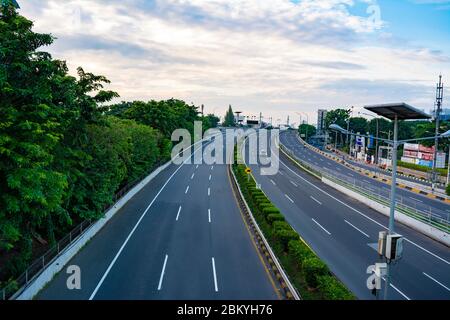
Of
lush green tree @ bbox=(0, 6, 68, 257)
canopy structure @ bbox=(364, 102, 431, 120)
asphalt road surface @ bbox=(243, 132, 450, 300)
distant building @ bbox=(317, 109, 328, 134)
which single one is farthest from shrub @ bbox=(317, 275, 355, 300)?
distant building @ bbox=(317, 109, 328, 134)

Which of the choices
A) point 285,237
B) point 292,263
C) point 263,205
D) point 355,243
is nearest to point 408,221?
point 355,243

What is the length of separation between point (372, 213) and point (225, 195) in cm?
1427

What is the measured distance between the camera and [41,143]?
1675 centimetres

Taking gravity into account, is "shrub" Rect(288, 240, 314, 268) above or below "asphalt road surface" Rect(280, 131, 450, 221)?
above

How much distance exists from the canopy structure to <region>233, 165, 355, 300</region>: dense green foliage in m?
7.08

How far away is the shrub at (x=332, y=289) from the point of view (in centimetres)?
1487

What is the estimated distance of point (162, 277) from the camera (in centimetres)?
1897

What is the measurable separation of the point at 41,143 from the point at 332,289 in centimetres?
1346

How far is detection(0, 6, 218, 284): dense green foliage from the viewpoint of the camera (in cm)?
1536

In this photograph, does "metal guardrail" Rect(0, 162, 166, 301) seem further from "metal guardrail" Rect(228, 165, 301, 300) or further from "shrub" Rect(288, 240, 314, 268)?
"shrub" Rect(288, 240, 314, 268)

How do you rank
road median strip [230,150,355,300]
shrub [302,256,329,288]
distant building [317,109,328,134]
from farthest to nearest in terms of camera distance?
distant building [317,109,328,134], shrub [302,256,329,288], road median strip [230,150,355,300]

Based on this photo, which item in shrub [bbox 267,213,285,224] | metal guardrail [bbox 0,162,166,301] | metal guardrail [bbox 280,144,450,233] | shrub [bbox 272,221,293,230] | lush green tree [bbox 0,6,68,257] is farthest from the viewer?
shrub [bbox 267,213,285,224]
